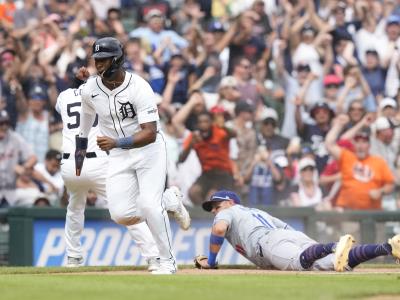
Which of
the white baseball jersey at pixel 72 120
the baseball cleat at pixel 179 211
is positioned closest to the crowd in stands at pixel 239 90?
the white baseball jersey at pixel 72 120

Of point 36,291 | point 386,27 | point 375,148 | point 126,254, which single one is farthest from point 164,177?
point 386,27

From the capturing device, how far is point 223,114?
15883 mm

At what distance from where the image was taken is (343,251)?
10.1 metres

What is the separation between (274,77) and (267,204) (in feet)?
8.72

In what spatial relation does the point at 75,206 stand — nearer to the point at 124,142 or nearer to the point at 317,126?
the point at 124,142

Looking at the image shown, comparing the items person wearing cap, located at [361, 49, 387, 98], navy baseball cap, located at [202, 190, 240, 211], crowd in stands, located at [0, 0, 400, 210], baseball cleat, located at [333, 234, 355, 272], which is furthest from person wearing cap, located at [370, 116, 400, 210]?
baseball cleat, located at [333, 234, 355, 272]

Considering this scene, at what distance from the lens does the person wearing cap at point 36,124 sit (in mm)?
15336

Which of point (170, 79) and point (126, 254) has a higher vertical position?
point (170, 79)

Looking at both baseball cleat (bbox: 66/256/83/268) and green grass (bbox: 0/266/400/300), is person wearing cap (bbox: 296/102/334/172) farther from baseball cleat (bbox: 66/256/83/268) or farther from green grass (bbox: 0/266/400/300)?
green grass (bbox: 0/266/400/300)

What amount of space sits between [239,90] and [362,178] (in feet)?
7.96

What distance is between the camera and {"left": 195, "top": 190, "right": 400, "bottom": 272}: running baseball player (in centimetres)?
1005

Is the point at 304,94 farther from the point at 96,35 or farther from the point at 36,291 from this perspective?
the point at 36,291

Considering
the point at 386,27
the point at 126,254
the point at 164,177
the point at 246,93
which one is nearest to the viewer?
the point at 164,177

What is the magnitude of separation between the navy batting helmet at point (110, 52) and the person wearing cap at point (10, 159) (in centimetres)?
528
